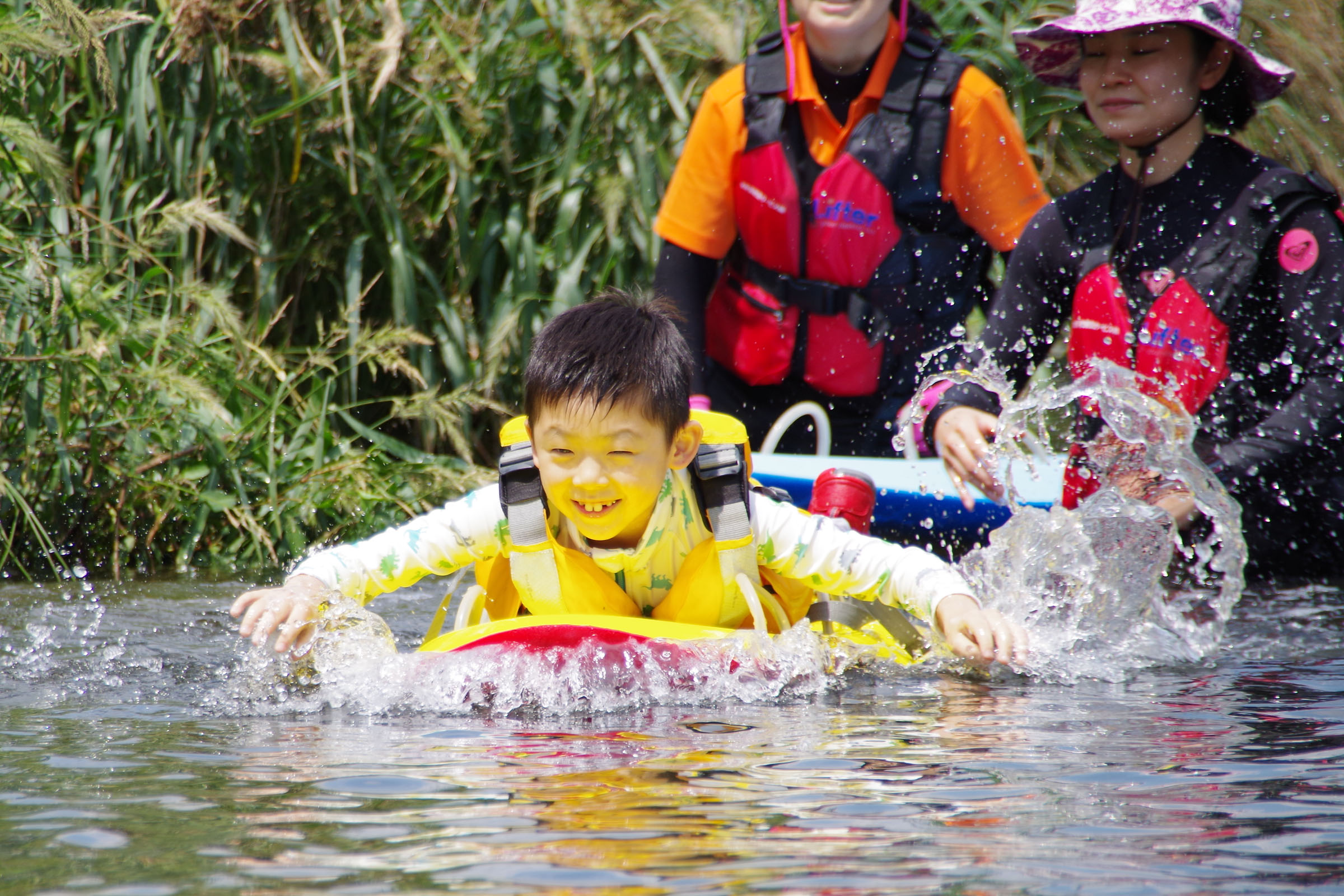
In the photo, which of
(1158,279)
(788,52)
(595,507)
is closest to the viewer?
(595,507)

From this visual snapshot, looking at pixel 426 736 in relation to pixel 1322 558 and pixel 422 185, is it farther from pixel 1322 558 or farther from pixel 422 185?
pixel 422 185

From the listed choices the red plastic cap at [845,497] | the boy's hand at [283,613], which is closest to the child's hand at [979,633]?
the red plastic cap at [845,497]

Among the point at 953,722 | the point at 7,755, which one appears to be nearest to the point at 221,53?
the point at 7,755

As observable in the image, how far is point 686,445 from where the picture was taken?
9.91 feet

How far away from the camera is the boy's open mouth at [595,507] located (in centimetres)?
281

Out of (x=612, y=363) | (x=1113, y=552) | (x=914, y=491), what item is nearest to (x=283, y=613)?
(x=612, y=363)

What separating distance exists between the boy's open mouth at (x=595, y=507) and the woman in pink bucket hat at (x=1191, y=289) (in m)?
1.15

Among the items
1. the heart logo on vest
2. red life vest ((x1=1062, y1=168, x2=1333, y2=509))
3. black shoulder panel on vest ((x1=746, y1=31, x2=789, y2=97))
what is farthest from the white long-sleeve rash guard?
black shoulder panel on vest ((x1=746, y1=31, x2=789, y2=97))

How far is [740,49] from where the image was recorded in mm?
5324

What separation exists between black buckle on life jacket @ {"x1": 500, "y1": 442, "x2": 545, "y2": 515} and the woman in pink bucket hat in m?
1.19

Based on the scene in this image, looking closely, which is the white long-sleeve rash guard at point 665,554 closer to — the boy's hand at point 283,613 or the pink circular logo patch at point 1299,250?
the boy's hand at point 283,613

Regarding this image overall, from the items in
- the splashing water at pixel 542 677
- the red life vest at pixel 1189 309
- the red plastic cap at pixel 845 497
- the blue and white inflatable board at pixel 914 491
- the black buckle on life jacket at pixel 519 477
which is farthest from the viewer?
the blue and white inflatable board at pixel 914 491

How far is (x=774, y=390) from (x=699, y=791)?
2.77 m

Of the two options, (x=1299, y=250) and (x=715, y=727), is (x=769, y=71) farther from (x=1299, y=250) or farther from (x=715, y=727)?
(x=715, y=727)
